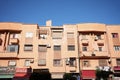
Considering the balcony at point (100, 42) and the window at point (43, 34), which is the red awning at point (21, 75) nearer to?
the window at point (43, 34)

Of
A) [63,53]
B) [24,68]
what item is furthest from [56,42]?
[24,68]

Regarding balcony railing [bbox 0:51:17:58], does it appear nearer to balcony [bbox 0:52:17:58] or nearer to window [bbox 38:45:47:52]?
balcony [bbox 0:52:17:58]

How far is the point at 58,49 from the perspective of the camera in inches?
1453

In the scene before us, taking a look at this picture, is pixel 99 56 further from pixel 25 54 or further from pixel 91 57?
pixel 25 54

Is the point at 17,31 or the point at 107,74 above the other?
the point at 17,31

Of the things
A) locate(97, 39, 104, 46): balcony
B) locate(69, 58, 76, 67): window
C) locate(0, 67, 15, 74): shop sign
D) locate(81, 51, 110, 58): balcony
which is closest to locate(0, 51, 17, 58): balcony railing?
locate(0, 67, 15, 74): shop sign

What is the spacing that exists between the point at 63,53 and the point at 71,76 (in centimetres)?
491

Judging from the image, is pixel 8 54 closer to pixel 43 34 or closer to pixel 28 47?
Result: pixel 28 47

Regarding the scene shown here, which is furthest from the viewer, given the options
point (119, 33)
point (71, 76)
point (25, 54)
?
point (119, 33)

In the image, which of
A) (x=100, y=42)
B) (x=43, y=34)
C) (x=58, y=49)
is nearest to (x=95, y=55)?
(x=100, y=42)

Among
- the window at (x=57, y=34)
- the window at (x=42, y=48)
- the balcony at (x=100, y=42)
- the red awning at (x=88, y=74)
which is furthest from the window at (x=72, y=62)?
the balcony at (x=100, y=42)

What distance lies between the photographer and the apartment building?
35156 millimetres

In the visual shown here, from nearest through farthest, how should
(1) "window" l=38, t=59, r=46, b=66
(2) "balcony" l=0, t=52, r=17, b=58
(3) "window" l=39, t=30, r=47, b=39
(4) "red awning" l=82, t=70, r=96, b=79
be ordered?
1. (4) "red awning" l=82, t=70, r=96, b=79
2. (1) "window" l=38, t=59, r=46, b=66
3. (2) "balcony" l=0, t=52, r=17, b=58
4. (3) "window" l=39, t=30, r=47, b=39

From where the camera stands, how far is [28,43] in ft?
121
